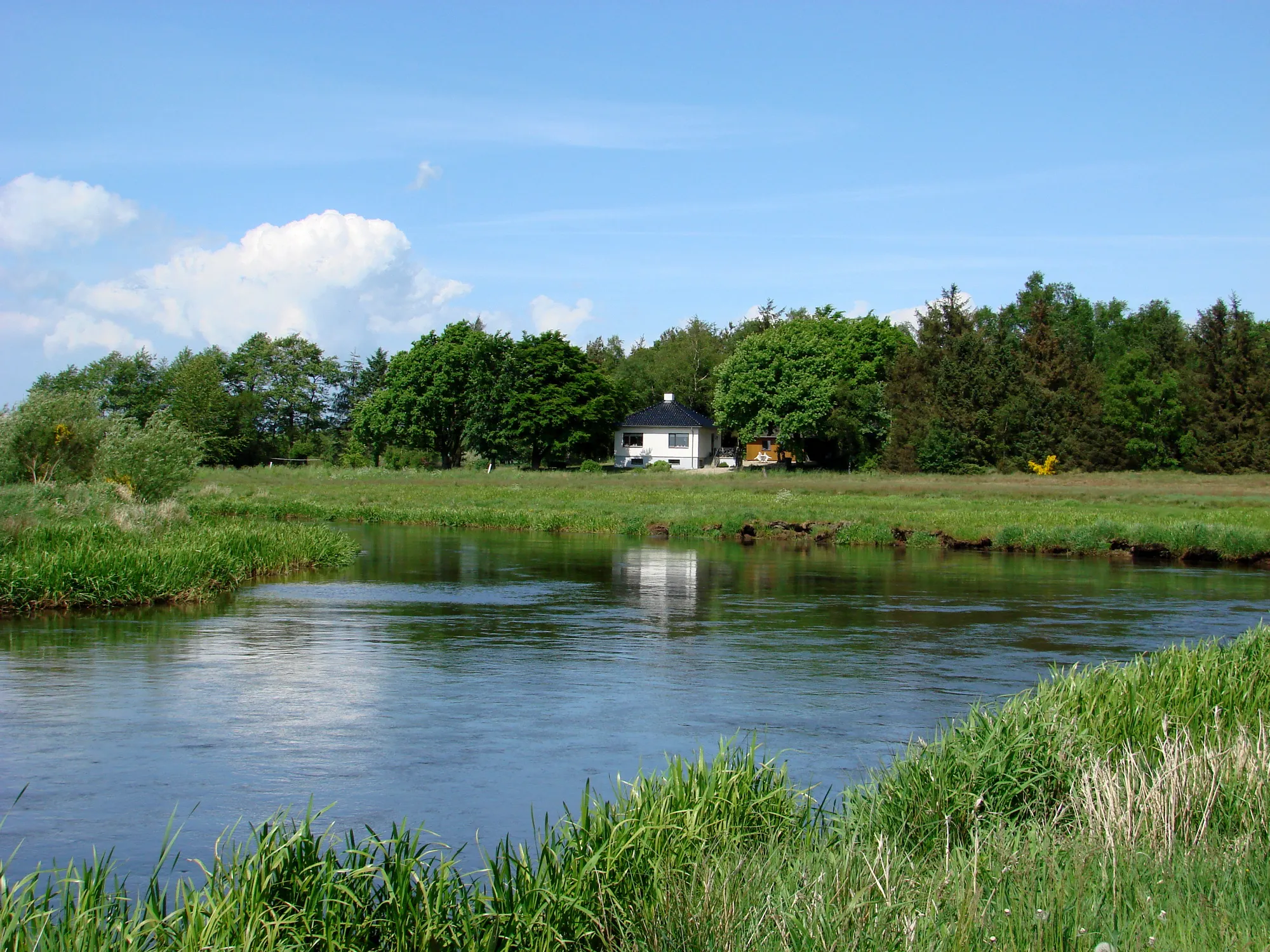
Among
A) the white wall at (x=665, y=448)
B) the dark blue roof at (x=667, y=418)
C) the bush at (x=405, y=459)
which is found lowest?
the bush at (x=405, y=459)

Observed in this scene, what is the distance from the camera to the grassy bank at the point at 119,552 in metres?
21.1

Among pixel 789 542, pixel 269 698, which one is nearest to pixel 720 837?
pixel 269 698

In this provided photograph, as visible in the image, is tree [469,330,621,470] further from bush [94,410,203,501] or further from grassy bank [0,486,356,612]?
grassy bank [0,486,356,612]

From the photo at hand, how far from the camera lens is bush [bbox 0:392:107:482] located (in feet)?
107

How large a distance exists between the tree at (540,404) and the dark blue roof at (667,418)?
6.43m

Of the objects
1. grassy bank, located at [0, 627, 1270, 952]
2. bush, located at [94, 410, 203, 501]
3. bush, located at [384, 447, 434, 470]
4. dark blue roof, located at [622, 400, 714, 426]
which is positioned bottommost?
grassy bank, located at [0, 627, 1270, 952]

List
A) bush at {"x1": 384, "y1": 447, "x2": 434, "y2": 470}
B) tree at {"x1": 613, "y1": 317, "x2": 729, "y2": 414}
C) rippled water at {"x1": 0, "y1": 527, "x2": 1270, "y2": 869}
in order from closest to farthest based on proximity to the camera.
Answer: rippled water at {"x1": 0, "y1": 527, "x2": 1270, "y2": 869}
bush at {"x1": 384, "y1": 447, "x2": 434, "y2": 470}
tree at {"x1": 613, "y1": 317, "x2": 729, "y2": 414}

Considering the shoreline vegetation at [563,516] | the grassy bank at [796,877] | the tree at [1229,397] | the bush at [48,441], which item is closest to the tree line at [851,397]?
the tree at [1229,397]

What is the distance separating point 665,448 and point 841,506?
148 ft

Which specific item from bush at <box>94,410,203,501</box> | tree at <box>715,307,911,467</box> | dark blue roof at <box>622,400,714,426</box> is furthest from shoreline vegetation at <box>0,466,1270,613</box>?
dark blue roof at <box>622,400,714,426</box>

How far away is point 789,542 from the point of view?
42531mm

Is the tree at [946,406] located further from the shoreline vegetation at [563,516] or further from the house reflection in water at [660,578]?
the house reflection in water at [660,578]

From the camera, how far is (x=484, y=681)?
16.2 m

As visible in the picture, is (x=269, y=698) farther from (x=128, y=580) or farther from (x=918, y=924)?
(x=918, y=924)
